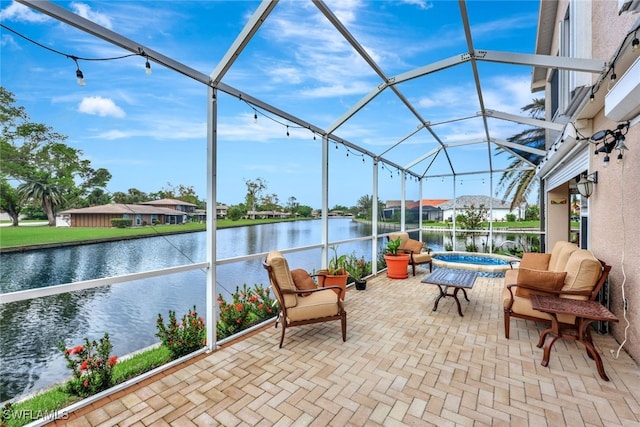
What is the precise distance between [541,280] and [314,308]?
271cm

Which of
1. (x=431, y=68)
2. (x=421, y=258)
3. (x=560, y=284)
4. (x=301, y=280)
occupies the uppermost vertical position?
(x=431, y=68)

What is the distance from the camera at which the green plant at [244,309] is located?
3.68 metres

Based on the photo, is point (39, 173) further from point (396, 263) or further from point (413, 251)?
point (413, 251)

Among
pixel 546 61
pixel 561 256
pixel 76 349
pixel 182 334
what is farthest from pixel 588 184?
pixel 76 349

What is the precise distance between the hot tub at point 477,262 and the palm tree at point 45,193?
26.4 feet

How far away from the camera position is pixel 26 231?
7.07ft

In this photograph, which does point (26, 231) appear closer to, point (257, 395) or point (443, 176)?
point (257, 395)

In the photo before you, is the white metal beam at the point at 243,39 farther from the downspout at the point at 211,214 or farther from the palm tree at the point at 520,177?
the palm tree at the point at 520,177

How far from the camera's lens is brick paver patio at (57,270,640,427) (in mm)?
2199

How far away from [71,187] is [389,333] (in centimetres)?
377

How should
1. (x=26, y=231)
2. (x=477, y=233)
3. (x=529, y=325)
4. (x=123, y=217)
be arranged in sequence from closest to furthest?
1. (x=26, y=231)
2. (x=123, y=217)
3. (x=529, y=325)
4. (x=477, y=233)

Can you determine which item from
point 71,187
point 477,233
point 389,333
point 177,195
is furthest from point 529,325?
point 477,233

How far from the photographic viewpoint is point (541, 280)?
3.33 m

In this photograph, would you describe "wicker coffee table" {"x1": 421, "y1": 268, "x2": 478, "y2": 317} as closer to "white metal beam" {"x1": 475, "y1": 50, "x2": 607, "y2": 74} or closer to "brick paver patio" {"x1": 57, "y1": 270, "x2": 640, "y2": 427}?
"brick paver patio" {"x1": 57, "y1": 270, "x2": 640, "y2": 427}
